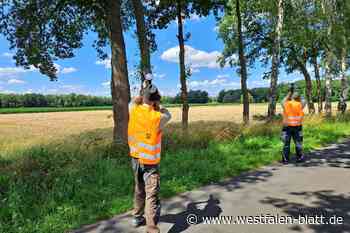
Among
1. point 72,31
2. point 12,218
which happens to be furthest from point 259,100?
point 12,218

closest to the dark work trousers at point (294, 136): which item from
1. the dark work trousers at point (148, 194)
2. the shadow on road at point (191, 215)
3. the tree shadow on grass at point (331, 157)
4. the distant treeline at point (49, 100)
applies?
the tree shadow on grass at point (331, 157)

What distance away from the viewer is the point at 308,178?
6289mm

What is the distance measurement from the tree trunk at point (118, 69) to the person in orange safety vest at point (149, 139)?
5.77 meters

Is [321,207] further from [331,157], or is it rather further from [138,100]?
[331,157]

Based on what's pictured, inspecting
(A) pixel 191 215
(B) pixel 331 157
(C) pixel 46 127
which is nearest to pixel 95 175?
(A) pixel 191 215

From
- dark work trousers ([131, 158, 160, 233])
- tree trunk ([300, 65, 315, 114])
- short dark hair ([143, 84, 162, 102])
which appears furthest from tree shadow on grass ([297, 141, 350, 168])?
tree trunk ([300, 65, 315, 114])

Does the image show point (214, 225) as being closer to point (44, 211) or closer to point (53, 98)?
point (44, 211)

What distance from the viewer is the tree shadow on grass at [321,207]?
395 cm

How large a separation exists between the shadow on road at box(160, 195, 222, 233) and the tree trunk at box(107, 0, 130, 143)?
5.26m

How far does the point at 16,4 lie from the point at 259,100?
110 meters

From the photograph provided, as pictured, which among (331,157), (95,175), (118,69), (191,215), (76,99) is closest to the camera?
(191,215)

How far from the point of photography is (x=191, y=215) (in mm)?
4379

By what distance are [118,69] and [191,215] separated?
6.50 metres

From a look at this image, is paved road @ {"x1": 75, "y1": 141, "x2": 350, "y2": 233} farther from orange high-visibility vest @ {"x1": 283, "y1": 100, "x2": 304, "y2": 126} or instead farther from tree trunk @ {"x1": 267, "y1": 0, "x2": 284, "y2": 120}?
tree trunk @ {"x1": 267, "y1": 0, "x2": 284, "y2": 120}
